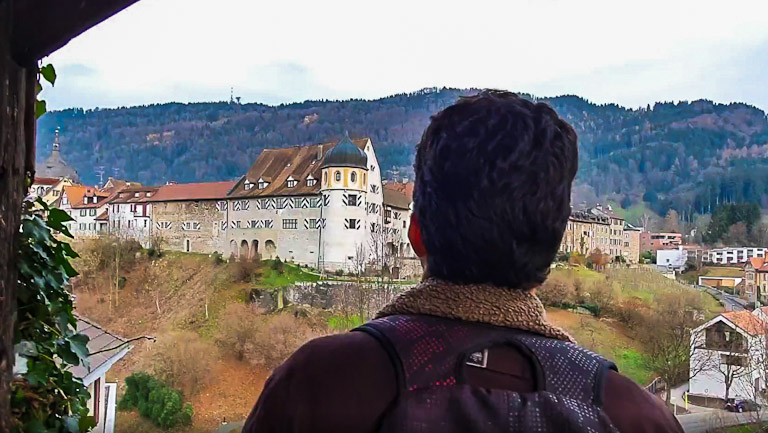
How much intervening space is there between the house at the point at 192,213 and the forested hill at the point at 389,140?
502 mm

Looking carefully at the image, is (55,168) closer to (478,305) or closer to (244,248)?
(478,305)

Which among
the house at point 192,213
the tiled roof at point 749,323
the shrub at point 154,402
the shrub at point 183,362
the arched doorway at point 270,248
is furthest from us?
the house at point 192,213

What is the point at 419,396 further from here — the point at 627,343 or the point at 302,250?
the point at 302,250

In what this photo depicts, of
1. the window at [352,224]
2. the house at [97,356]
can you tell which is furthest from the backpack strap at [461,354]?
the window at [352,224]

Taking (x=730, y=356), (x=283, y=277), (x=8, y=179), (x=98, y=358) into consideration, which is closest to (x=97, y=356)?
(x=98, y=358)

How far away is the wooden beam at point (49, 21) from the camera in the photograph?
564 mm

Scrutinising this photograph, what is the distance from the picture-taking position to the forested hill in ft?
24.7

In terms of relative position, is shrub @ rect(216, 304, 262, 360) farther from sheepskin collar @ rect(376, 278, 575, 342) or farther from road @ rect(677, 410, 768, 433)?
sheepskin collar @ rect(376, 278, 575, 342)

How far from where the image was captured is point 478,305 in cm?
43

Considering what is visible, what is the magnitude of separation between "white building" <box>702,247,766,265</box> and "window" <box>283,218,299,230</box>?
5.98 m

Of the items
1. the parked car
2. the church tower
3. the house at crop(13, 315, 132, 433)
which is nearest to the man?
the house at crop(13, 315, 132, 433)

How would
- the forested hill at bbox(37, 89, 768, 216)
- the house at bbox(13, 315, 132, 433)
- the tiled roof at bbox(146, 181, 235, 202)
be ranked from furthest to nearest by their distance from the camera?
the tiled roof at bbox(146, 181, 235, 202) < the forested hill at bbox(37, 89, 768, 216) < the house at bbox(13, 315, 132, 433)

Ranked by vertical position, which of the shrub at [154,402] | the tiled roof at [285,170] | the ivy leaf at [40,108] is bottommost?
the shrub at [154,402]

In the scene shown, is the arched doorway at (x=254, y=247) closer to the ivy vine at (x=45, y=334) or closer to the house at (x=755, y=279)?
the house at (x=755, y=279)
